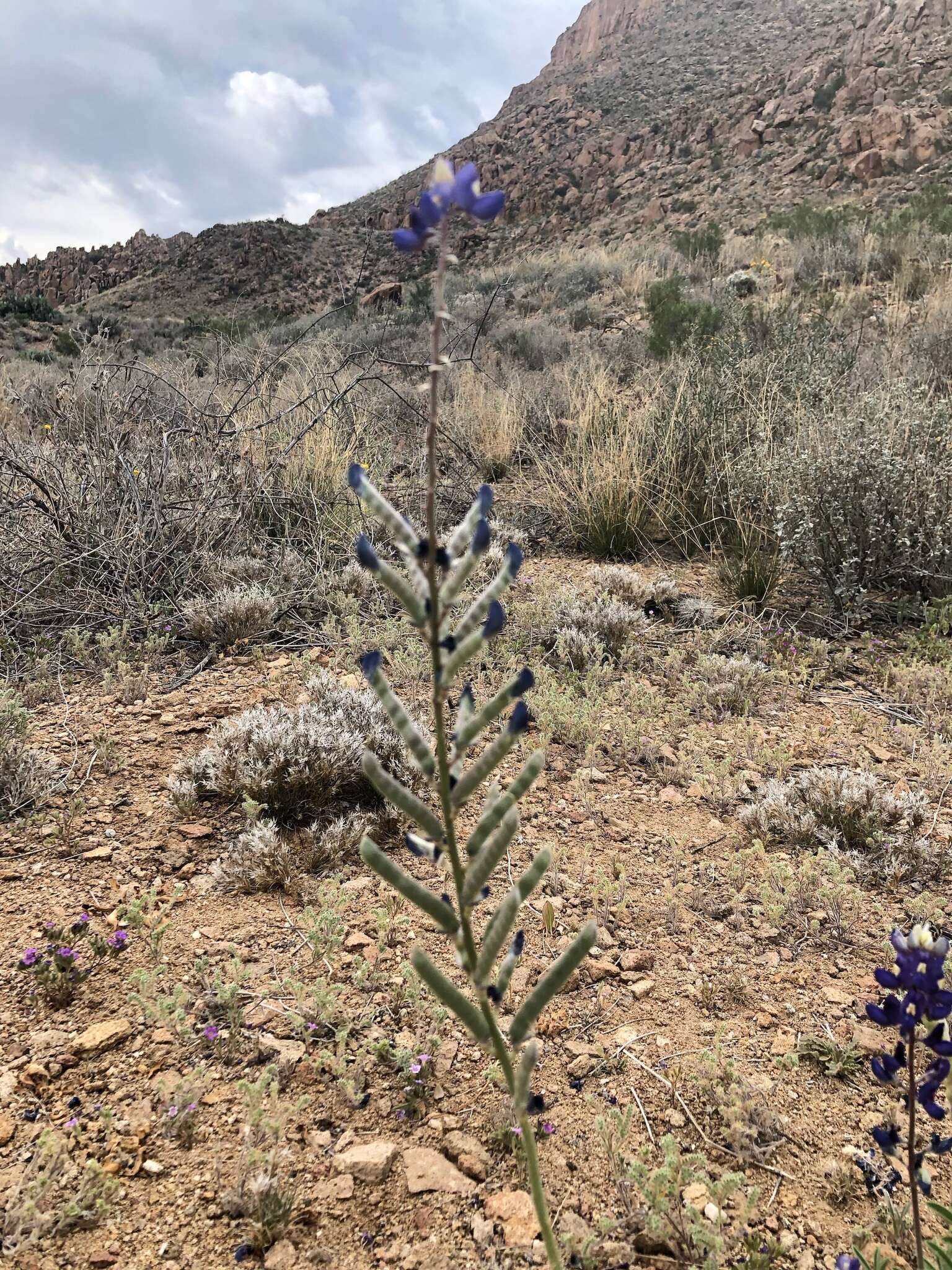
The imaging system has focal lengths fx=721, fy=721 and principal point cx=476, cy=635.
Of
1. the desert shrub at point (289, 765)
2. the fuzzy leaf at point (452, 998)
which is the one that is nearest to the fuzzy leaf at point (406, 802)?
the fuzzy leaf at point (452, 998)

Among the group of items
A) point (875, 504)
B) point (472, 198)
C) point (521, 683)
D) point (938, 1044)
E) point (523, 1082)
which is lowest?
point (875, 504)

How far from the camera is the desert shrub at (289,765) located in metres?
2.54

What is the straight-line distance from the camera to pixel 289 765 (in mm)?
2580

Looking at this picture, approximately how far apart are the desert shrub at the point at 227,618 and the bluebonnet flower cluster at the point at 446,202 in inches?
130

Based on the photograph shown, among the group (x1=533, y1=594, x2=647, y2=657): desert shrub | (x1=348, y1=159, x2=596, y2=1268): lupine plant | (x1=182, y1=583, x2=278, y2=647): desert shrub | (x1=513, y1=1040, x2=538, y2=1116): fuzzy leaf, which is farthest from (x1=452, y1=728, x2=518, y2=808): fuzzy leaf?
(x1=182, y1=583, x2=278, y2=647): desert shrub

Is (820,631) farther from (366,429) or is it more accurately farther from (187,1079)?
(366,429)

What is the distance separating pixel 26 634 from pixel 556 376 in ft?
18.7

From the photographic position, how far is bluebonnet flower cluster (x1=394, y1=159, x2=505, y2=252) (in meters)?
0.64

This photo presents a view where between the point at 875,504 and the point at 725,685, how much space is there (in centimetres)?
166

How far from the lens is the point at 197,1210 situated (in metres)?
1.36

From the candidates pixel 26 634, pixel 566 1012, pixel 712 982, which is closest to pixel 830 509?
pixel 712 982

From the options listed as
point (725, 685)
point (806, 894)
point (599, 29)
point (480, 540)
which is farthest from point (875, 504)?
point (599, 29)

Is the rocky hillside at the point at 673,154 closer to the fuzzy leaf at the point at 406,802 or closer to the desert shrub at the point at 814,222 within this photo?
the desert shrub at the point at 814,222

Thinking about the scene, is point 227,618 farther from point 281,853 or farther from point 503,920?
point 503,920
